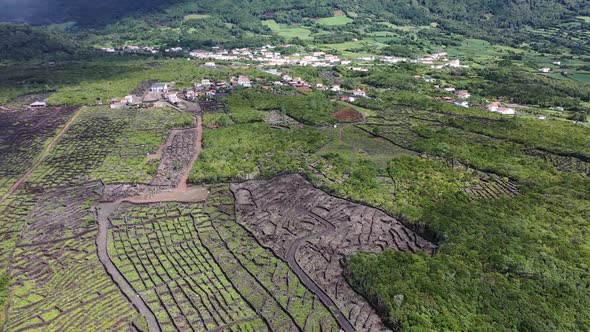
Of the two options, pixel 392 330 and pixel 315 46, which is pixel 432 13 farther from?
pixel 392 330

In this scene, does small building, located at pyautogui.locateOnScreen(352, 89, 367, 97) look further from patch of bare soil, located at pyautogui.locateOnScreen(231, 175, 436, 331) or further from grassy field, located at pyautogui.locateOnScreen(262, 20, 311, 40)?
grassy field, located at pyautogui.locateOnScreen(262, 20, 311, 40)

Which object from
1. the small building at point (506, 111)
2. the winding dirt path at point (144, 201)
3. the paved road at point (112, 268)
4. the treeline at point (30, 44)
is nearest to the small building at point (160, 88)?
the winding dirt path at point (144, 201)

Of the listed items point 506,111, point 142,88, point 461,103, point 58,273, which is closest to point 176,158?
point 58,273

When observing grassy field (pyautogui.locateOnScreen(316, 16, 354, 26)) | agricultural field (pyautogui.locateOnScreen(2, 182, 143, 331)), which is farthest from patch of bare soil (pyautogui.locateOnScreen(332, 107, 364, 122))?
grassy field (pyautogui.locateOnScreen(316, 16, 354, 26))

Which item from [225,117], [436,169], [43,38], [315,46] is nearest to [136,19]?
[43,38]

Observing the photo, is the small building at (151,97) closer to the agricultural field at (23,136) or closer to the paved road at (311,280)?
the agricultural field at (23,136)

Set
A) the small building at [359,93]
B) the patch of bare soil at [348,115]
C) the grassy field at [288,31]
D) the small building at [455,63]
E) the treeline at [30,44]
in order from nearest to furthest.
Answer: the patch of bare soil at [348,115], the small building at [359,93], the treeline at [30,44], the small building at [455,63], the grassy field at [288,31]
